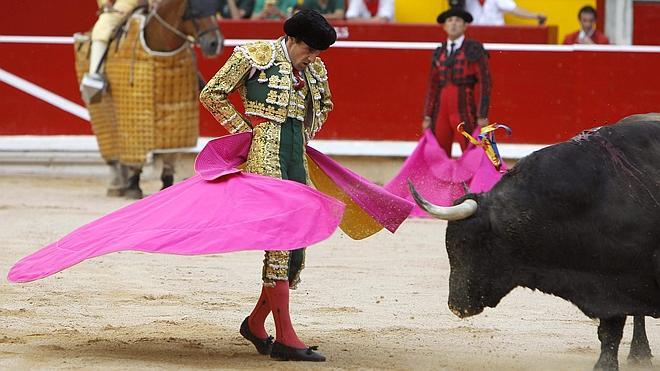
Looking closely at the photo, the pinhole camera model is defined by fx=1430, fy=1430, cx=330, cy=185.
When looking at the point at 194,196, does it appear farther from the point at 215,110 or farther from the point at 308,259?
the point at 308,259

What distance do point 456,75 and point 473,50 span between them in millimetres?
183

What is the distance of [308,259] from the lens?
7113 mm

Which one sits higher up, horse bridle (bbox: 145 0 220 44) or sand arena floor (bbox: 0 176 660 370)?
A: horse bridle (bbox: 145 0 220 44)

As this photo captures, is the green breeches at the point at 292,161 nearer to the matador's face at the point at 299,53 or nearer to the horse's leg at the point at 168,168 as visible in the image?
the matador's face at the point at 299,53

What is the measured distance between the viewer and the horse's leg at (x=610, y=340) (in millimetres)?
4520

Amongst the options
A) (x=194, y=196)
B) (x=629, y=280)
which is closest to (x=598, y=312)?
(x=629, y=280)

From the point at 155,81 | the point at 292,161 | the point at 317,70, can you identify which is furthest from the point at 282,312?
the point at 155,81

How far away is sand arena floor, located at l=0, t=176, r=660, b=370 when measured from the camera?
4.75 m

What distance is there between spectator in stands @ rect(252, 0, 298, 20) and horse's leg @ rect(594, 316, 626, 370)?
6.37 meters

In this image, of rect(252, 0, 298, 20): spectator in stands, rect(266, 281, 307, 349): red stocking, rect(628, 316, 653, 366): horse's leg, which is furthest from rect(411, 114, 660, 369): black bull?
rect(252, 0, 298, 20): spectator in stands

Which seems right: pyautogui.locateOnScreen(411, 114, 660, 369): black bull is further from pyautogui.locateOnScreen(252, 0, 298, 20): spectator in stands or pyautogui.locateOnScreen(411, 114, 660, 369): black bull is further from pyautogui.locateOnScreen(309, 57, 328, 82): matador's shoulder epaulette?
pyautogui.locateOnScreen(252, 0, 298, 20): spectator in stands

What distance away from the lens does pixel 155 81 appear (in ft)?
30.2

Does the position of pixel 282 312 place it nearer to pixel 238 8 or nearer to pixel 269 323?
pixel 269 323

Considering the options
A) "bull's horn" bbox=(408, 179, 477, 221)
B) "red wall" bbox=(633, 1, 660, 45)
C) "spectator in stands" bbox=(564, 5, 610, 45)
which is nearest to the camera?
"bull's horn" bbox=(408, 179, 477, 221)
